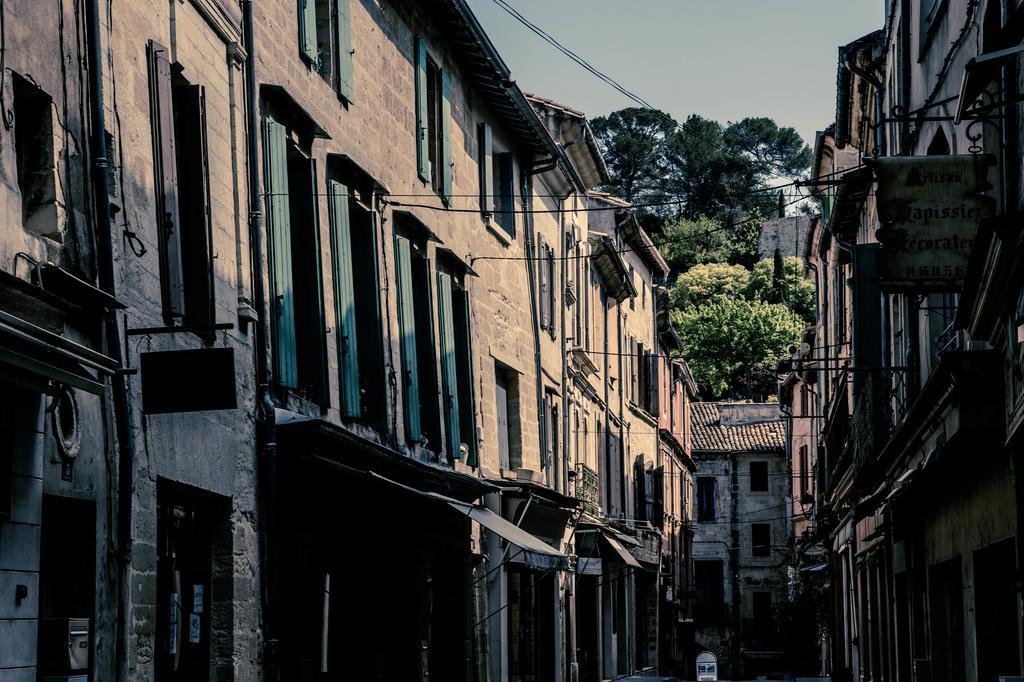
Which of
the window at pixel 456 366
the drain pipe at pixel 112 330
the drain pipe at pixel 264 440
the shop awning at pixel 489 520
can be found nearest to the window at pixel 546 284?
the window at pixel 456 366

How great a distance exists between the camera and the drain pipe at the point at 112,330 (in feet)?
27.9

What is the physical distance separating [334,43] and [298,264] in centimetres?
251

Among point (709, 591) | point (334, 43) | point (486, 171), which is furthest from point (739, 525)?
point (334, 43)

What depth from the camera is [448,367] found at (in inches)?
688

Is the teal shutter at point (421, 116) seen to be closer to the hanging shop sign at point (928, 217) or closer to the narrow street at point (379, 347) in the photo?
the narrow street at point (379, 347)

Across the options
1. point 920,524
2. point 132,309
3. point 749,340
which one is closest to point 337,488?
point 132,309

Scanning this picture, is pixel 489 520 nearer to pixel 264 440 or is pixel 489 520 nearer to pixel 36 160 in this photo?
pixel 264 440

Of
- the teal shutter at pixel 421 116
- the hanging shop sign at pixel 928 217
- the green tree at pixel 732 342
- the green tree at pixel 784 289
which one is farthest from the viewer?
the green tree at pixel 784 289

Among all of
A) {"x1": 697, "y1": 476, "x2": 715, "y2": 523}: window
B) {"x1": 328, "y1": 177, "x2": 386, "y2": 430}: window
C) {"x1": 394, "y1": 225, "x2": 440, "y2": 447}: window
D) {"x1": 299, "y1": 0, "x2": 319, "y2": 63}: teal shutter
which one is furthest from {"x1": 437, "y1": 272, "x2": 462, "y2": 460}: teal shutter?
{"x1": 697, "y1": 476, "x2": 715, "y2": 523}: window

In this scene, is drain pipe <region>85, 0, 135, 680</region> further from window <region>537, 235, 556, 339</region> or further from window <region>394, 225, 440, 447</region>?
window <region>537, 235, 556, 339</region>

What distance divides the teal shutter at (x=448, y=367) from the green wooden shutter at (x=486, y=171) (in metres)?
2.41

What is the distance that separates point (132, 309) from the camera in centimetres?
902

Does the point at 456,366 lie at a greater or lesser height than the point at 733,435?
lesser

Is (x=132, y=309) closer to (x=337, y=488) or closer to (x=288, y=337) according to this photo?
(x=288, y=337)
